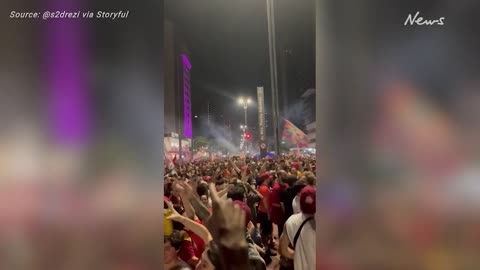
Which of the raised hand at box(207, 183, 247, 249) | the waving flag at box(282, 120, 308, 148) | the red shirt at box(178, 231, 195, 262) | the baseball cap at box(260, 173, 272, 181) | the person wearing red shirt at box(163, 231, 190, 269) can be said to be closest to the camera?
the raised hand at box(207, 183, 247, 249)

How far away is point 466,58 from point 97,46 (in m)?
2.21

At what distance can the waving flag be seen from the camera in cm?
256

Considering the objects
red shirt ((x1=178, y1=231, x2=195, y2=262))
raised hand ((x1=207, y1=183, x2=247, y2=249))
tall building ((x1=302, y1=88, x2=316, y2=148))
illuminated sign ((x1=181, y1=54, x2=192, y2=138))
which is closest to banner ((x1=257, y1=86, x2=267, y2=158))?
tall building ((x1=302, y1=88, x2=316, y2=148))

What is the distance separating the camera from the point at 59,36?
2203 mm

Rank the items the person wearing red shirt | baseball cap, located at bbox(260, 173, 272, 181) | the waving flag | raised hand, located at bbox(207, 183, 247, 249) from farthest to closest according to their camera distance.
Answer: baseball cap, located at bbox(260, 173, 272, 181) < the waving flag < the person wearing red shirt < raised hand, located at bbox(207, 183, 247, 249)

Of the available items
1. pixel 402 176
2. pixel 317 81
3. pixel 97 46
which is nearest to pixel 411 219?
pixel 402 176

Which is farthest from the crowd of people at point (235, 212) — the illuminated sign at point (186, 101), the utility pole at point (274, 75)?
the utility pole at point (274, 75)

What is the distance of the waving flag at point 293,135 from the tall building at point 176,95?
727 mm

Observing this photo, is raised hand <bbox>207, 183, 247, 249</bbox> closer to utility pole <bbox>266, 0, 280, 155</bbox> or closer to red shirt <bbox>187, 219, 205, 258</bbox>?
red shirt <bbox>187, 219, 205, 258</bbox>

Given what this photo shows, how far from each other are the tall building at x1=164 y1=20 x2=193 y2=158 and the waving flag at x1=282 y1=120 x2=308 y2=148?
73 centimetres

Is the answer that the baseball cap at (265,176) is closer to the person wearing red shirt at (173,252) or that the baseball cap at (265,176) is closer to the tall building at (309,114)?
the tall building at (309,114)

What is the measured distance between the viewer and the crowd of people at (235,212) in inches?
45.0

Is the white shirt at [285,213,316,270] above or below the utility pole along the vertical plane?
below

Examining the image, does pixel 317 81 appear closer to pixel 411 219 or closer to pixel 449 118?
pixel 449 118
